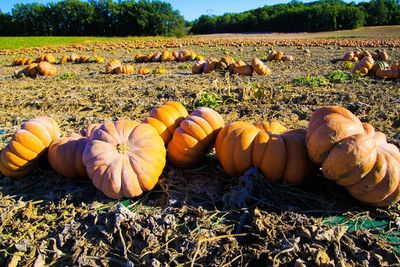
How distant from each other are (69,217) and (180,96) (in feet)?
15.8

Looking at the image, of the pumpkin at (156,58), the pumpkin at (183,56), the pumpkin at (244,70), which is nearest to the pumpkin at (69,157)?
the pumpkin at (244,70)

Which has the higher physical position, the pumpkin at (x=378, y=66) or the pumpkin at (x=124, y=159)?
the pumpkin at (x=124, y=159)

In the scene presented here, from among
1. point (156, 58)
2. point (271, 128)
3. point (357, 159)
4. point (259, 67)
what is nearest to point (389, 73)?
point (259, 67)

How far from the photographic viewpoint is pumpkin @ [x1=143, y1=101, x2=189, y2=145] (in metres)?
3.69

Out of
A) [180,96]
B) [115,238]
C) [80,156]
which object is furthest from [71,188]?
[180,96]

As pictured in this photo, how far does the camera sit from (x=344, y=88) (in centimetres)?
786

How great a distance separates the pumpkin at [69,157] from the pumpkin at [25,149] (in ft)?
0.50

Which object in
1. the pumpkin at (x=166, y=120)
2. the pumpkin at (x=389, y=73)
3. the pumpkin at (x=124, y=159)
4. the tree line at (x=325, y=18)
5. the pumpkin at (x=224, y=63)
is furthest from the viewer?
the tree line at (x=325, y=18)

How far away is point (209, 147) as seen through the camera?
3643 mm

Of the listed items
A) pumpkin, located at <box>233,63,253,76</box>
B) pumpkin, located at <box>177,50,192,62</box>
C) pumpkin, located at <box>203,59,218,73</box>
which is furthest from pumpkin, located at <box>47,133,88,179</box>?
pumpkin, located at <box>177,50,192,62</box>

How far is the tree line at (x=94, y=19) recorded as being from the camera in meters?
58.8

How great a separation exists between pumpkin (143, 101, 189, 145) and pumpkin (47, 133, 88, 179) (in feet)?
2.57

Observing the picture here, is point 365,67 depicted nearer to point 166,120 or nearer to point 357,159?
point 166,120

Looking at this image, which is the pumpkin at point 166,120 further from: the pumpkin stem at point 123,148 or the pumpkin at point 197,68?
the pumpkin at point 197,68
